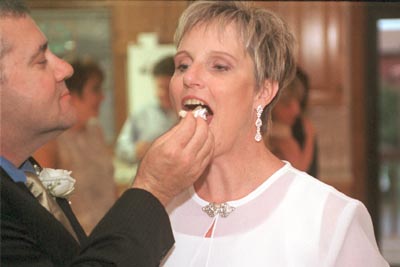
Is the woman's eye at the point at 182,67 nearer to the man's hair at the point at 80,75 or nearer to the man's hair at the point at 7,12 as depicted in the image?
the man's hair at the point at 7,12

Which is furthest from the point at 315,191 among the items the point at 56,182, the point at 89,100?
the point at 89,100

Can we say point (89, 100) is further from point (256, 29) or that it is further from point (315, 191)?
point (315, 191)

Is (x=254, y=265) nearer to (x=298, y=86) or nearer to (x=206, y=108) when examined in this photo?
(x=206, y=108)

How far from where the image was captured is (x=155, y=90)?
143 inches

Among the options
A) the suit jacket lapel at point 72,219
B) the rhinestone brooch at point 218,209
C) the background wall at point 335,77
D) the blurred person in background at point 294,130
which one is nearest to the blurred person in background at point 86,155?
the blurred person in background at point 294,130

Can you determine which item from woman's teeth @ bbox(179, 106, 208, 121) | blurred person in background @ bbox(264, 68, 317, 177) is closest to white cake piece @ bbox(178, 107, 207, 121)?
woman's teeth @ bbox(179, 106, 208, 121)

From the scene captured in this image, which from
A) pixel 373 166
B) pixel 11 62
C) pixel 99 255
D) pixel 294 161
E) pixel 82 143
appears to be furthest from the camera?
pixel 373 166

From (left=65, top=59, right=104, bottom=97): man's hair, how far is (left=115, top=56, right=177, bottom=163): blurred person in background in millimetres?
496

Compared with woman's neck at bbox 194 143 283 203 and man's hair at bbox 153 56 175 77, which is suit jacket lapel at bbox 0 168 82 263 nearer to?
woman's neck at bbox 194 143 283 203

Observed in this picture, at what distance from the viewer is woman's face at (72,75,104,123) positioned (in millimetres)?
2873

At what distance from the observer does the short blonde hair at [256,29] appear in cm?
150

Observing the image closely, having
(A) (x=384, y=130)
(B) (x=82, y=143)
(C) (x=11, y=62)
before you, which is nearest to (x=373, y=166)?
(B) (x=82, y=143)

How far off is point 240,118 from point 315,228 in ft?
0.96

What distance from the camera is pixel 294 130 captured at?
3188 millimetres
